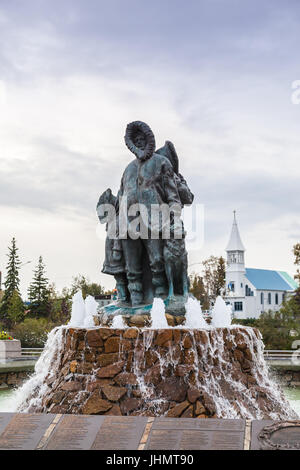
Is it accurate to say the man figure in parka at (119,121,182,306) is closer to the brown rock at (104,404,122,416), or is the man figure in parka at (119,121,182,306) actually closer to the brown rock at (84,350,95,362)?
the brown rock at (84,350,95,362)

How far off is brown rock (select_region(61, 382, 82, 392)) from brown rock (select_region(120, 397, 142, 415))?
63 cm

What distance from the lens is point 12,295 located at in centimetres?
4316

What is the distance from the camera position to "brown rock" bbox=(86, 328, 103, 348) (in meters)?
7.54

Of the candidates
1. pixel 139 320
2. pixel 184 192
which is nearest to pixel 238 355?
pixel 139 320

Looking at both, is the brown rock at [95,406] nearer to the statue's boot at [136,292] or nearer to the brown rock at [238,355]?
the brown rock at [238,355]

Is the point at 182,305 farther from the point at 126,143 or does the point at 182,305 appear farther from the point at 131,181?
the point at 126,143

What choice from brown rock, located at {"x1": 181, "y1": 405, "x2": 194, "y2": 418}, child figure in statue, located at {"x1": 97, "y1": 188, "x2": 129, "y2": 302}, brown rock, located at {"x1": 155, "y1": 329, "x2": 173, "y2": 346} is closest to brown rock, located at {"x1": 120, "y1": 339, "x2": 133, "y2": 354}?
brown rock, located at {"x1": 155, "y1": 329, "x2": 173, "y2": 346}

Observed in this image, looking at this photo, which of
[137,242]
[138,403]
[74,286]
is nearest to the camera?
[138,403]

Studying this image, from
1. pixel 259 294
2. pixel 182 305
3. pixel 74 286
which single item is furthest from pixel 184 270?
pixel 259 294

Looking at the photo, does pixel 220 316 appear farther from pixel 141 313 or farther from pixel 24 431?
pixel 24 431

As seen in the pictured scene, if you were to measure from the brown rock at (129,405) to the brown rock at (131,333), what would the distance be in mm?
808
